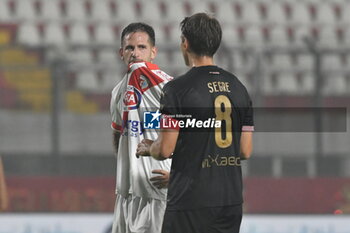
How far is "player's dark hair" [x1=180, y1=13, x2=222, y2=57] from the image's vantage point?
12.0ft

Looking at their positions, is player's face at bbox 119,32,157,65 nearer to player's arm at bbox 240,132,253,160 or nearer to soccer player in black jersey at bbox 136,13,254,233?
soccer player in black jersey at bbox 136,13,254,233

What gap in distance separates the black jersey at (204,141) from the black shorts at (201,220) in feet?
0.09

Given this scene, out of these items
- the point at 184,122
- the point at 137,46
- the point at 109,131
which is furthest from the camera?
the point at 109,131

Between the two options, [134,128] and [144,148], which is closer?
[144,148]

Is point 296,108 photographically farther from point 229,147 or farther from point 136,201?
point 229,147

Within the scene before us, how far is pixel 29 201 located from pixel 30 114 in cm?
93

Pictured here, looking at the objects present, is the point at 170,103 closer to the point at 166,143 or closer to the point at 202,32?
the point at 166,143

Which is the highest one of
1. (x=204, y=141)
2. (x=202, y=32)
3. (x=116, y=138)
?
(x=202, y=32)

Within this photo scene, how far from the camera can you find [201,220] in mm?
3721

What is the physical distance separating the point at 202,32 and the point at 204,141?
477 millimetres

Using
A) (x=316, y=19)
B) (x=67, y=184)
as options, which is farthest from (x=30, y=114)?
(x=316, y=19)

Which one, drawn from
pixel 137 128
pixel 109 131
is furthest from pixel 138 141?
pixel 109 131

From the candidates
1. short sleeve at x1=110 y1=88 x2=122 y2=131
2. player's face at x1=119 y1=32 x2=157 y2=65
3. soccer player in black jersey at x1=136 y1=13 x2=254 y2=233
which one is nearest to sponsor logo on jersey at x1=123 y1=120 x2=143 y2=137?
short sleeve at x1=110 y1=88 x2=122 y2=131

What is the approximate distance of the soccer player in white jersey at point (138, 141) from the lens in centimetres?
457
